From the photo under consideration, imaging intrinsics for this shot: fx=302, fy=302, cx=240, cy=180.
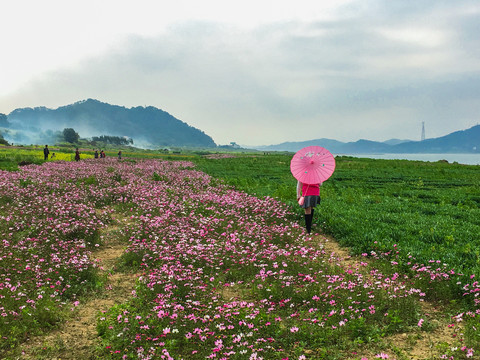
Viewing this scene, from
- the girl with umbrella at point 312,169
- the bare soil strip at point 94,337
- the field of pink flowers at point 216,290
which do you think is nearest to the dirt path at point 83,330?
the bare soil strip at point 94,337

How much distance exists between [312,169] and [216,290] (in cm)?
505

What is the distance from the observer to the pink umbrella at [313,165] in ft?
32.5

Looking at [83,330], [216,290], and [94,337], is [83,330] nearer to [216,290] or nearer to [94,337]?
[94,337]

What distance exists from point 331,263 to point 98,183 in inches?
629

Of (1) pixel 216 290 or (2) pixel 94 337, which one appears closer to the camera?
(2) pixel 94 337

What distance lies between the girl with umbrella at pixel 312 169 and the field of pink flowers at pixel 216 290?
139 cm

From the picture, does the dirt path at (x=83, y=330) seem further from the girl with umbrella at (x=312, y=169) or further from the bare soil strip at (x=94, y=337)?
the girl with umbrella at (x=312, y=169)

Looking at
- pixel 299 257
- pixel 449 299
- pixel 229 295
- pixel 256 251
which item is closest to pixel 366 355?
pixel 449 299

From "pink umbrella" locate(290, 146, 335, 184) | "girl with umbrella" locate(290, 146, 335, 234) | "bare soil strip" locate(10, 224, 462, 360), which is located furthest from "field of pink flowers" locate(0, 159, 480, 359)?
"pink umbrella" locate(290, 146, 335, 184)

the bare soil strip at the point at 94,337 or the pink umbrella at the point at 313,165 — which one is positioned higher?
the pink umbrella at the point at 313,165

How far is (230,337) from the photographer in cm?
531

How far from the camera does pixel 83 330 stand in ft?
19.2

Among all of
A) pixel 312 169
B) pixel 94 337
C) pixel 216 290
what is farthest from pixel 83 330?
pixel 312 169

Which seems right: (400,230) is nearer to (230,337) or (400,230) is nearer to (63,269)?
(230,337)
